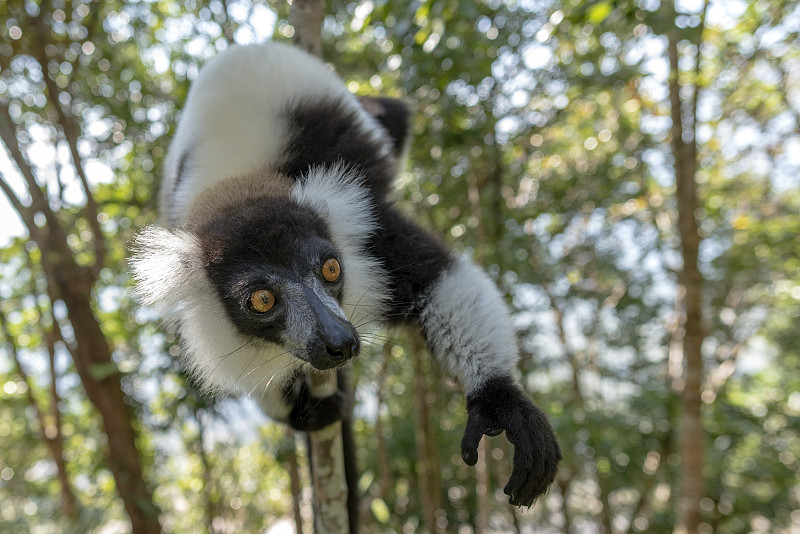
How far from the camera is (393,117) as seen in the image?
343 cm

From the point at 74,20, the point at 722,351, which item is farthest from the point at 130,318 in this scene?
the point at 722,351

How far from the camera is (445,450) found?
223 inches

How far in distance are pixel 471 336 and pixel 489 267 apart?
2370 mm

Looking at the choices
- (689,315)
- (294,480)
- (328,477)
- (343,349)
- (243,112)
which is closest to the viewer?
(343,349)

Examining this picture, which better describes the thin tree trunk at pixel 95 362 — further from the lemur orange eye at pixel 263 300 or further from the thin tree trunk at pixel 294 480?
the lemur orange eye at pixel 263 300

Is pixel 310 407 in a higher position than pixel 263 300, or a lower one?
lower

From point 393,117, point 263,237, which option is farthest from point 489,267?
point 263,237

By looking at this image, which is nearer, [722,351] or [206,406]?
[206,406]

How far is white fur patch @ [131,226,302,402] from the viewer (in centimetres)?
189

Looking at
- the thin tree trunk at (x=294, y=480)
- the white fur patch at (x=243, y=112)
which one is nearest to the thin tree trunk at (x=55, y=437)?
the thin tree trunk at (x=294, y=480)

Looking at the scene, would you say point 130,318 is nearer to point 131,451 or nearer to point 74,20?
point 131,451

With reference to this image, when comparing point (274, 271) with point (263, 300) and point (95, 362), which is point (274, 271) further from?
point (95, 362)

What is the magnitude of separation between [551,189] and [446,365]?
2.97 m

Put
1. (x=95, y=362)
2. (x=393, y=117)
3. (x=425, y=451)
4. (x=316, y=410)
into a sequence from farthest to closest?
1. (x=425, y=451)
2. (x=95, y=362)
3. (x=393, y=117)
4. (x=316, y=410)
